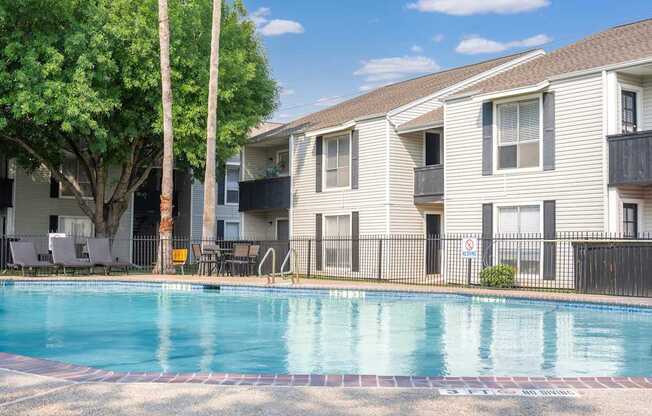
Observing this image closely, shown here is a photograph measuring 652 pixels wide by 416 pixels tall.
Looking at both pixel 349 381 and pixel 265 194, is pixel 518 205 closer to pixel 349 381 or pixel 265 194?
pixel 265 194

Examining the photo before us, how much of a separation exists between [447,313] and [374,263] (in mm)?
9652

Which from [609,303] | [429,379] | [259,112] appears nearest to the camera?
[429,379]

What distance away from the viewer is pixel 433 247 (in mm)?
25891

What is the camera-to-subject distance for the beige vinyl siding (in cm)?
1930

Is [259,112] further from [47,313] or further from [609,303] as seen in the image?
[609,303]

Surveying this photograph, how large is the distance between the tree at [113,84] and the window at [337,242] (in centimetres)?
453

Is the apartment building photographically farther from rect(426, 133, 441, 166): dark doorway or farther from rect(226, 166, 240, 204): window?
rect(226, 166, 240, 204): window

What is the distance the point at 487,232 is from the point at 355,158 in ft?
20.4

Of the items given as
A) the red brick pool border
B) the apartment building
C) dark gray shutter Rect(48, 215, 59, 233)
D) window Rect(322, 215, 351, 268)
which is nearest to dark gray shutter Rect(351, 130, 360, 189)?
the apartment building

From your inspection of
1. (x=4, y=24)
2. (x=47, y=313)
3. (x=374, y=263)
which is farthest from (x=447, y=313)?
(x=4, y=24)

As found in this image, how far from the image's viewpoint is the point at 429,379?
6.91m

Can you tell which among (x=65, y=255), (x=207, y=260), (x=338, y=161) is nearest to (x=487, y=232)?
(x=338, y=161)

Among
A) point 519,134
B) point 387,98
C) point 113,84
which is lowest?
point 519,134

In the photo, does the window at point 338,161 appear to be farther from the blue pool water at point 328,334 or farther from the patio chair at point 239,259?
the blue pool water at point 328,334
